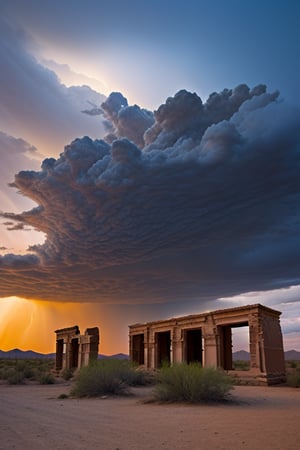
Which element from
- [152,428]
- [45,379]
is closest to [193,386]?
[152,428]

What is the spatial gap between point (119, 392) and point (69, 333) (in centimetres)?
2334

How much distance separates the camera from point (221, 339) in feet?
87.4

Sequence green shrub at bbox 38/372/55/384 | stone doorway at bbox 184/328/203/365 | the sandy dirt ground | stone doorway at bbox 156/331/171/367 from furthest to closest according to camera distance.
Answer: stone doorway at bbox 156/331/171/367, stone doorway at bbox 184/328/203/365, green shrub at bbox 38/372/55/384, the sandy dirt ground

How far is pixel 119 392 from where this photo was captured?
16.4m

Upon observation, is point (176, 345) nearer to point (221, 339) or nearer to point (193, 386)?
point (221, 339)

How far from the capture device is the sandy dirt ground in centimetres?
700

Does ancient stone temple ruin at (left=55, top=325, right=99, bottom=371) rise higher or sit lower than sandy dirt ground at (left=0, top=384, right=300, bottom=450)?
higher

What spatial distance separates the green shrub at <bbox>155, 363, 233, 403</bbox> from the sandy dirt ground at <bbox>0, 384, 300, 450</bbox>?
0.53m

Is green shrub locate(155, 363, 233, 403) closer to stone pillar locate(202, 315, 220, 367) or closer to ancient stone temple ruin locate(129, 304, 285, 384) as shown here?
ancient stone temple ruin locate(129, 304, 285, 384)

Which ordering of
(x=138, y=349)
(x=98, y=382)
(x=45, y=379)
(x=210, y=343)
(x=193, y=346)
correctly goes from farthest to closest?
(x=138, y=349) → (x=193, y=346) → (x=45, y=379) → (x=210, y=343) → (x=98, y=382)

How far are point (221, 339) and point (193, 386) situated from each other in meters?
14.4

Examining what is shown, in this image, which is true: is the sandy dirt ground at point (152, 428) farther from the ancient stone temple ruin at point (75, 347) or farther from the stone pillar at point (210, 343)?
the ancient stone temple ruin at point (75, 347)

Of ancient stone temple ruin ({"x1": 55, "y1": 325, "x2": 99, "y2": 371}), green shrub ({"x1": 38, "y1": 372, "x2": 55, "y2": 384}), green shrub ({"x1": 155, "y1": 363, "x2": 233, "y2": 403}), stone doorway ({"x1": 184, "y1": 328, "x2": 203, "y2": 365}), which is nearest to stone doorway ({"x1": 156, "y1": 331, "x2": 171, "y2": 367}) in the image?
stone doorway ({"x1": 184, "y1": 328, "x2": 203, "y2": 365})

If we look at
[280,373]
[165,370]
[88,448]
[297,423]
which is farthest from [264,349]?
[88,448]
